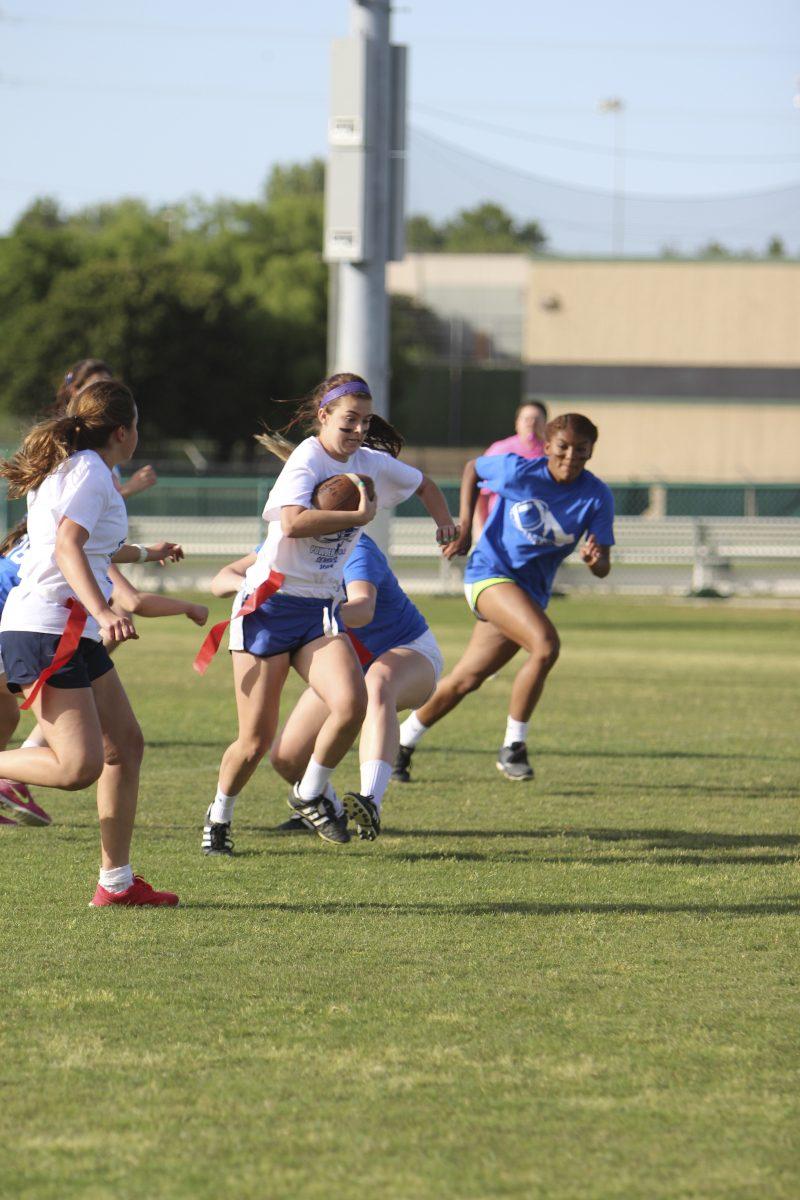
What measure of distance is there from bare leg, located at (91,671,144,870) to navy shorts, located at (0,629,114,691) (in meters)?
0.13

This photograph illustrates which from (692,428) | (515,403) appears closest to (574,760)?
(692,428)

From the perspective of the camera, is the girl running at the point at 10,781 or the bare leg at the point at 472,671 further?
the bare leg at the point at 472,671

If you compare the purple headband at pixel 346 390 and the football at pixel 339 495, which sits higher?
the purple headband at pixel 346 390

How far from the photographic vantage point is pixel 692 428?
5278cm

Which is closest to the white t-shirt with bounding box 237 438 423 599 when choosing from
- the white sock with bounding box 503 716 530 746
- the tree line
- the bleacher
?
the white sock with bounding box 503 716 530 746

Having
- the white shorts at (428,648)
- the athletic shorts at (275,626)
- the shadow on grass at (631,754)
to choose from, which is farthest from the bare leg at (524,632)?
the athletic shorts at (275,626)

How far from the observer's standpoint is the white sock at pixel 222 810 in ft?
23.4

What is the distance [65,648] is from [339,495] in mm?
1463

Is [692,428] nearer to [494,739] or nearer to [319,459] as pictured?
[494,739]

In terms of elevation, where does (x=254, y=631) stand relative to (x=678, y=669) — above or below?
above

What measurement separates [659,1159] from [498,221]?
502ft

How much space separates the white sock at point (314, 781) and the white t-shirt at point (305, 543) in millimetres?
763

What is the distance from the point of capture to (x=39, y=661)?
5770mm

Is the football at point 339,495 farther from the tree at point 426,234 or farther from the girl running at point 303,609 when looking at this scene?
the tree at point 426,234
